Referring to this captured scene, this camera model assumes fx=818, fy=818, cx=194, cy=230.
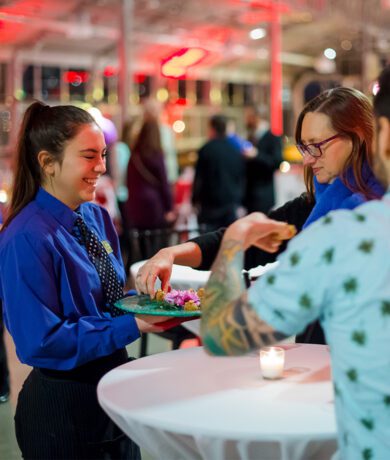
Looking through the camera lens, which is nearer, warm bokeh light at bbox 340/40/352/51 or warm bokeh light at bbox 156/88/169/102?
warm bokeh light at bbox 156/88/169/102

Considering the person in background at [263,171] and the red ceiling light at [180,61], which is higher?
the red ceiling light at [180,61]

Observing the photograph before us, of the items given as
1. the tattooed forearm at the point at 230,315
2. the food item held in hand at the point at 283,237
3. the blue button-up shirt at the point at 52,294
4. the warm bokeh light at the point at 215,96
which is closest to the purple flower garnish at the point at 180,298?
the blue button-up shirt at the point at 52,294

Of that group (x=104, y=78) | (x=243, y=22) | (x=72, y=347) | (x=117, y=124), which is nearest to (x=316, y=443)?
(x=72, y=347)

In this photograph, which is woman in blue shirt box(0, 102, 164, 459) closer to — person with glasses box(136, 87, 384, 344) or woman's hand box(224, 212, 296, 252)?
person with glasses box(136, 87, 384, 344)

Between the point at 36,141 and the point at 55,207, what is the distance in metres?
0.20

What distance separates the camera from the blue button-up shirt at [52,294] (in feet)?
6.98

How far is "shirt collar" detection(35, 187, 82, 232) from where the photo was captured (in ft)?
7.63

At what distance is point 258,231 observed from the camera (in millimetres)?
1651

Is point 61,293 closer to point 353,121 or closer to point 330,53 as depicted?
point 353,121

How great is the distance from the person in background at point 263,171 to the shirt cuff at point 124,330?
557cm

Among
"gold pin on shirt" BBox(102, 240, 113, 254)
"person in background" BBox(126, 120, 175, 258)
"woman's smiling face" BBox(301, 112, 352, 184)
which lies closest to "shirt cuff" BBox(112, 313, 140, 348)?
"gold pin on shirt" BBox(102, 240, 113, 254)

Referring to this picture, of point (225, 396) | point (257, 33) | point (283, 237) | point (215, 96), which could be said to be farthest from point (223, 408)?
point (215, 96)

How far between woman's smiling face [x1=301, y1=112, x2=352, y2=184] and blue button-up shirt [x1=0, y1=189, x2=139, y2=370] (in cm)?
70

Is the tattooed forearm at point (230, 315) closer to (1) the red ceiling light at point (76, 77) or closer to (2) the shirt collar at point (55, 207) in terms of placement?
(2) the shirt collar at point (55, 207)
